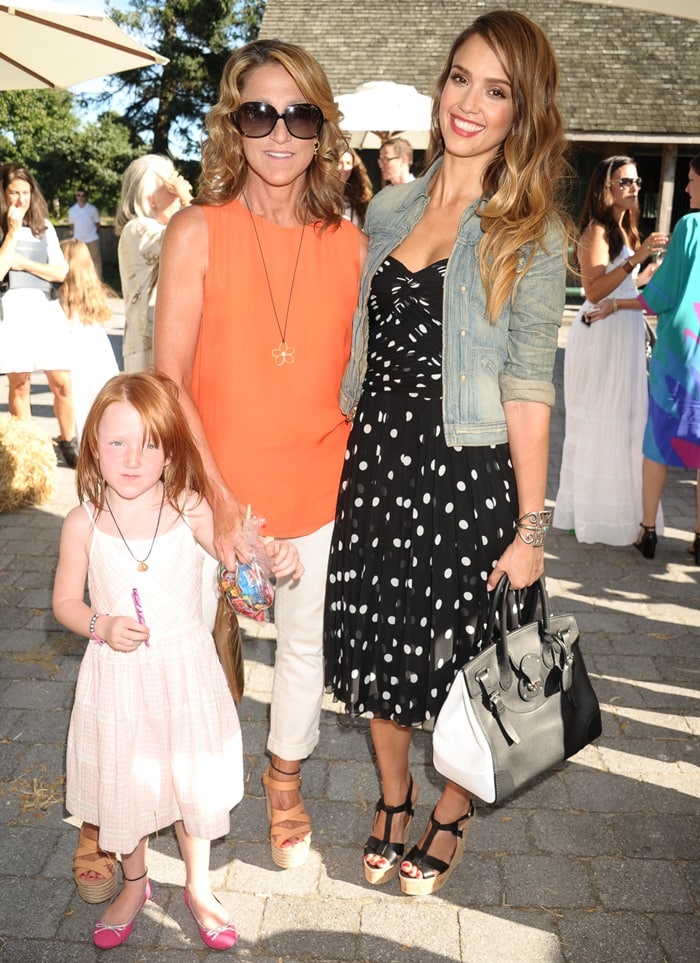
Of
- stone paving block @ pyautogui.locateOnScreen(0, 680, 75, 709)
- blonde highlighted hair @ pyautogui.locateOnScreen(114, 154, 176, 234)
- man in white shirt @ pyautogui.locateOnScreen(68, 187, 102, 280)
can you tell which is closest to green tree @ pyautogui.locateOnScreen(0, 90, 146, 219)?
man in white shirt @ pyautogui.locateOnScreen(68, 187, 102, 280)

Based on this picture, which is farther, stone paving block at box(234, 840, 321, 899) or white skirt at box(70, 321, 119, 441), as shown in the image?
white skirt at box(70, 321, 119, 441)

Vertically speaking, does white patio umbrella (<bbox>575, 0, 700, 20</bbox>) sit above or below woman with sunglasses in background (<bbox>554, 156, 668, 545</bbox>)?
above

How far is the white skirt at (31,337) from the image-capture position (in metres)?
7.53

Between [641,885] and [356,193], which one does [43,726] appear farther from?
[356,193]

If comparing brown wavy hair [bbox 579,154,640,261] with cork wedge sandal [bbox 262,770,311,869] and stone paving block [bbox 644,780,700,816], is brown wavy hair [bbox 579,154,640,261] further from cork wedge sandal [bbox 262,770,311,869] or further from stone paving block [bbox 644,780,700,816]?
cork wedge sandal [bbox 262,770,311,869]

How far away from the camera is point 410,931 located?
2830 mm

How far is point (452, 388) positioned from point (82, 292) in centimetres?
565

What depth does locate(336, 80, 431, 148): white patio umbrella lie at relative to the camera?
985cm

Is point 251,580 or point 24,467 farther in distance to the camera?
point 24,467

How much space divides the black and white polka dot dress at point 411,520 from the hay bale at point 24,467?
450 cm

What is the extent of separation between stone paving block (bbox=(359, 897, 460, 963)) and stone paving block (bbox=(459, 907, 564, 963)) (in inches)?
1.6

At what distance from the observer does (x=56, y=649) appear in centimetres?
462

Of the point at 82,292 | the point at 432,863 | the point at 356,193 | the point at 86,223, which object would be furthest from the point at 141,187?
the point at 86,223

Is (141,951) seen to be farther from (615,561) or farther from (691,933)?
(615,561)
